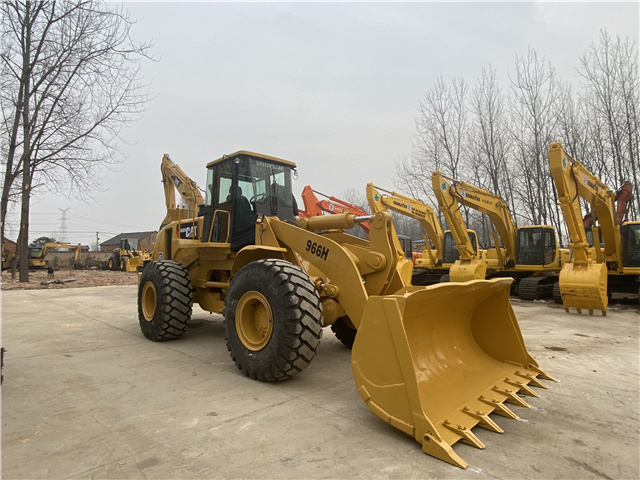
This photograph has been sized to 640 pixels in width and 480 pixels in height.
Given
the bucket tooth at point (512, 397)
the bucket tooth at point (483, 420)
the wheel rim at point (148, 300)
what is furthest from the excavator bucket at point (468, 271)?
the bucket tooth at point (483, 420)

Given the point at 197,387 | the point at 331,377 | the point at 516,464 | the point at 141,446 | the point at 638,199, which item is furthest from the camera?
the point at 638,199

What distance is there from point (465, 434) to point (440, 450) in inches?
11.4

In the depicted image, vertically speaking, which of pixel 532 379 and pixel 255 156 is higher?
pixel 255 156

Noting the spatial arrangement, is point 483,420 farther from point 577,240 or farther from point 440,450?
point 577,240

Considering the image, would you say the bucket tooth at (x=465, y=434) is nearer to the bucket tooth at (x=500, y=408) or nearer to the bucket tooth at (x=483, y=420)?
the bucket tooth at (x=483, y=420)

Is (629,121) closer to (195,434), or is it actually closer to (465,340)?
(465,340)

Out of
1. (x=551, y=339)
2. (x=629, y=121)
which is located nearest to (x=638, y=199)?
(x=629, y=121)

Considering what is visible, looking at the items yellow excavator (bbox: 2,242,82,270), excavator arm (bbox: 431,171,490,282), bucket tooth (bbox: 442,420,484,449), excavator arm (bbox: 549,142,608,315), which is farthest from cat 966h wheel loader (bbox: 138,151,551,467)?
yellow excavator (bbox: 2,242,82,270)

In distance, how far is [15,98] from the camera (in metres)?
14.3

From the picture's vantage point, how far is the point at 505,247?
13.9 meters

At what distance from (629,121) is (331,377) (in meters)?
20.1

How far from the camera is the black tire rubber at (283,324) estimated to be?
361 centimetres

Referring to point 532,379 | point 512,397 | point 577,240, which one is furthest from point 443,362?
point 577,240

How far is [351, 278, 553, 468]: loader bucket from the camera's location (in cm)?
264
